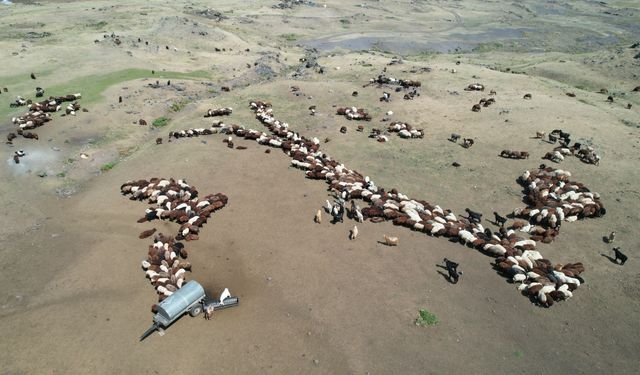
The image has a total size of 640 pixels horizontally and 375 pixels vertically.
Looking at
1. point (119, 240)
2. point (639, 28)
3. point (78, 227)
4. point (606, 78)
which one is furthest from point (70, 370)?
point (639, 28)

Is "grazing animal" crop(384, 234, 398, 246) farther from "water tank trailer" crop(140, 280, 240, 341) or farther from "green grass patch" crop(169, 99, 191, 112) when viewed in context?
"green grass patch" crop(169, 99, 191, 112)

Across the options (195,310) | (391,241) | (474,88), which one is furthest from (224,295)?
(474,88)

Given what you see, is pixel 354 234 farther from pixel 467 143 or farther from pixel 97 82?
pixel 97 82

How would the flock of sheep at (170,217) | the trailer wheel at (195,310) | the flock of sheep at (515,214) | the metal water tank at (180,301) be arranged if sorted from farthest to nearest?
the flock of sheep at (515,214) < the flock of sheep at (170,217) < the trailer wheel at (195,310) < the metal water tank at (180,301)

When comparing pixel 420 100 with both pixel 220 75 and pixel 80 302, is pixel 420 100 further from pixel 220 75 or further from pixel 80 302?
pixel 80 302

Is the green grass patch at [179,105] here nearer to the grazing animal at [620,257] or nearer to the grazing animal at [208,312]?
the grazing animal at [208,312]

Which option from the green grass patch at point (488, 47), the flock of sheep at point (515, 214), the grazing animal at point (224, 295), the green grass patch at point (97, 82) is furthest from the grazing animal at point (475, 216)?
the green grass patch at point (488, 47)
